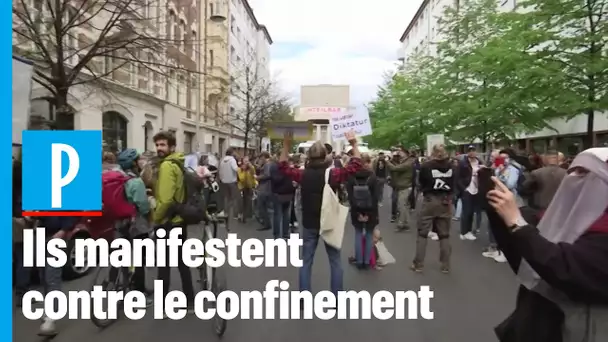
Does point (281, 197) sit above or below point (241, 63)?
below

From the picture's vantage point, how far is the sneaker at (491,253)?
1003 cm

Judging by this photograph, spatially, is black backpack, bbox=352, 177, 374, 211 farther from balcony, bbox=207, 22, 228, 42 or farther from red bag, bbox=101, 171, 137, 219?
balcony, bbox=207, 22, 228, 42

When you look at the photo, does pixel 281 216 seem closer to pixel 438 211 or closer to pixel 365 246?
pixel 365 246

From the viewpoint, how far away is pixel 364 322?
6113 mm

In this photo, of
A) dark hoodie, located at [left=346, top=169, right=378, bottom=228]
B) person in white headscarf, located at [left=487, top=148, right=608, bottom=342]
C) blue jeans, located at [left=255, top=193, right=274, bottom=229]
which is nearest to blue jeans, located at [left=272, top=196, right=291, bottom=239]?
blue jeans, located at [left=255, top=193, right=274, bottom=229]

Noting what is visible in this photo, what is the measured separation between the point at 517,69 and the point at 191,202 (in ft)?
41.8

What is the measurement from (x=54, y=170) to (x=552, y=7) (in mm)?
13435

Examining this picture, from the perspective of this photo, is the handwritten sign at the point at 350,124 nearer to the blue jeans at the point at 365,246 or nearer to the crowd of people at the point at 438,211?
the crowd of people at the point at 438,211

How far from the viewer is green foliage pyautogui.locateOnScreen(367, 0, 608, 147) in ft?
49.8

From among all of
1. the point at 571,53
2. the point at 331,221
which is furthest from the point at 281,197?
the point at 571,53

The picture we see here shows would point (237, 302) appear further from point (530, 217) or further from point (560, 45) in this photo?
point (560, 45)

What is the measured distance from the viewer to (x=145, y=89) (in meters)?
28.6

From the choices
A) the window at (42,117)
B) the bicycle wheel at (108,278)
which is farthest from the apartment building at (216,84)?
the bicycle wheel at (108,278)

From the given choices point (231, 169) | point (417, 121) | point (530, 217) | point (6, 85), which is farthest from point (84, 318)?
point (417, 121)
